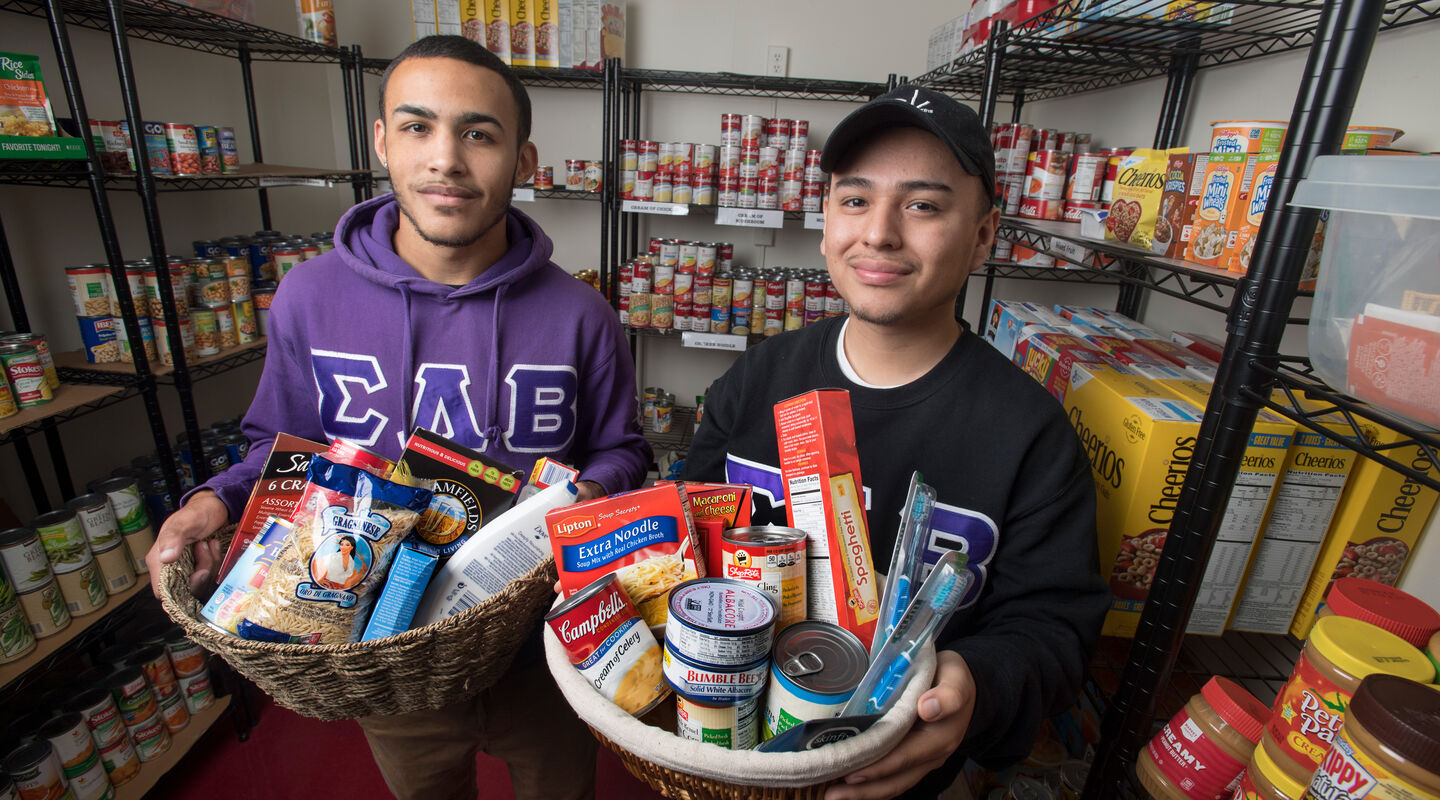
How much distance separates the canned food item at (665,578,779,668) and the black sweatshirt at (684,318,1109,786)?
12.2 inches

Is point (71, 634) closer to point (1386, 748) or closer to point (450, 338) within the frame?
point (450, 338)

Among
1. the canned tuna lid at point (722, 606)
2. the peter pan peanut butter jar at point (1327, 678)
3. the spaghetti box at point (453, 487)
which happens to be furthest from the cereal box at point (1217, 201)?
the spaghetti box at point (453, 487)

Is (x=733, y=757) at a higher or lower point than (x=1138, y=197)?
lower

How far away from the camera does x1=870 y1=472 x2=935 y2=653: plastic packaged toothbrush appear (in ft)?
2.01

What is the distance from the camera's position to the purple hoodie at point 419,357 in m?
1.22

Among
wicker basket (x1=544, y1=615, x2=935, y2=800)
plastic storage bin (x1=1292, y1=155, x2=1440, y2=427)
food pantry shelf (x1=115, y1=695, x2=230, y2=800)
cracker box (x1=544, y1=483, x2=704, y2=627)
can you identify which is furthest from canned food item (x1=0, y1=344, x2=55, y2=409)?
plastic storage bin (x1=1292, y1=155, x2=1440, y2=427)

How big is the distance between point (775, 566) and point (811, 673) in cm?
11

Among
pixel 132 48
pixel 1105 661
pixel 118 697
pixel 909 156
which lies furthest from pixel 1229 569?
pixel 132 48

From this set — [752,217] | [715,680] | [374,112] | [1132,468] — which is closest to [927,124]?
[1132,468]

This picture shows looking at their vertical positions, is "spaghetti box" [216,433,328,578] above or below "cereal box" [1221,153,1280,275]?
below

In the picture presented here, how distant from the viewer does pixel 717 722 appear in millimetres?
577

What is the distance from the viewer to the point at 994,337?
1.84 m

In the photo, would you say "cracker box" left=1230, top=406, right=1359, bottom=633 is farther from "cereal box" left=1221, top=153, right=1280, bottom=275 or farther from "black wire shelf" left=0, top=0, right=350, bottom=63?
"black wire shelf" left=0, top=0, right=350, bottom=63

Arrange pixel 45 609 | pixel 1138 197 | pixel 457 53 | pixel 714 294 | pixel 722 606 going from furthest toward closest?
pixel 714 294 → pixel 45 609 → pixel 1138 197 → pixel 457 53 → pixel 722 606
